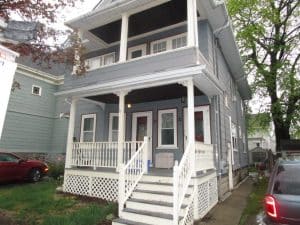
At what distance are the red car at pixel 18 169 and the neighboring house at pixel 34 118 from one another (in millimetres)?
3088

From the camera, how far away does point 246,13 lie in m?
20.9

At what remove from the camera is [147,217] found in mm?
6277

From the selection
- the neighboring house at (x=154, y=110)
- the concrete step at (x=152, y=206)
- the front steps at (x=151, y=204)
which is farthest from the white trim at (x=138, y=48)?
the concrete step at (x=152, y=206)

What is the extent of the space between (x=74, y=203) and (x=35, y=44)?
520 centimetres

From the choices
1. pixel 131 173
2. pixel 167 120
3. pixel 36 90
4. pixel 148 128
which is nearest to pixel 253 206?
pixel 131 173

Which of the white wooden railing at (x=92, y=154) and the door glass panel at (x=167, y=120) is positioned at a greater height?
the door glass panel at (x=167, y=120)

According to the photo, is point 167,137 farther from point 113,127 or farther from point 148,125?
point 113,127

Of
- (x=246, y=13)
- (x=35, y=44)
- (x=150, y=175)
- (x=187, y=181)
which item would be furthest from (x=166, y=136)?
(x=246, y=13)

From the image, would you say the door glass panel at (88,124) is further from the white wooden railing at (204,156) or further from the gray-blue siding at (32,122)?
the white wooden railing at (204,156)

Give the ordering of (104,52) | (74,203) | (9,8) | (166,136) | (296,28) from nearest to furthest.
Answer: (9,8) → (74,203) → (166,136) → (104,52) → (296,28)

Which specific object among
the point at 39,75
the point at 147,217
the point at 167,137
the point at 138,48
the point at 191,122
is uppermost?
the point at 39,75

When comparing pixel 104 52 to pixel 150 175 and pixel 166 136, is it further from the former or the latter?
pixel 150 175

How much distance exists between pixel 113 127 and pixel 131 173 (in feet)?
16.1

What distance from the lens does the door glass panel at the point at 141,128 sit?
11.4 metres
